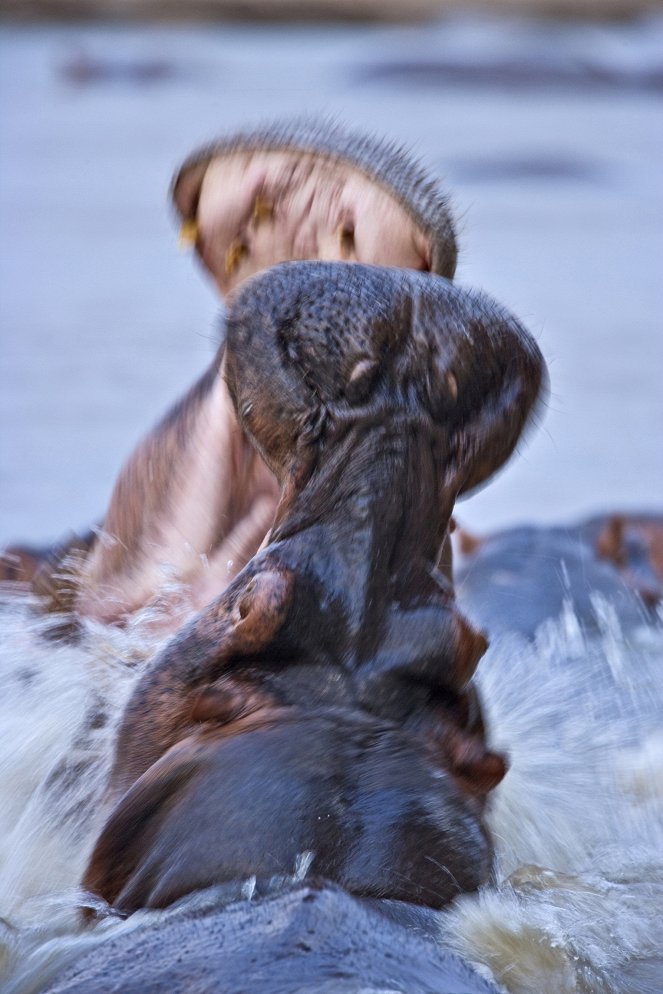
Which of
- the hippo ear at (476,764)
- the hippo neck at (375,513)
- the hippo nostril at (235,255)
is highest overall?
the hippo nostril at (235,255)

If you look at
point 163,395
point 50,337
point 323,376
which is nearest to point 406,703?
point 323,376

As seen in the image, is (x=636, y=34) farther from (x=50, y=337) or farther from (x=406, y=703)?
(x=406, y=703)

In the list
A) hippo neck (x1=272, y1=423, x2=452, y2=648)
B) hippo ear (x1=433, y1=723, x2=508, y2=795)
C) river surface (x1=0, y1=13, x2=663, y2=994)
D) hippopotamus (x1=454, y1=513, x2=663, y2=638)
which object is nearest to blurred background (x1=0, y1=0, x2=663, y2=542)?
river surface (x1=0, y1=13, x2=663, y2=994)

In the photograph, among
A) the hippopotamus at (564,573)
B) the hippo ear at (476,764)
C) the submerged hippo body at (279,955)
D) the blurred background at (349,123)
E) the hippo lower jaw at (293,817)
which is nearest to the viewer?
the submerged hippo body at (279,955)

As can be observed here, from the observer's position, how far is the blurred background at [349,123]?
3.79 meters

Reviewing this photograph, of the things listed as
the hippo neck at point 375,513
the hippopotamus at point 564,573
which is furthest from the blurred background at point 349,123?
the hippopotamus at point 564,573

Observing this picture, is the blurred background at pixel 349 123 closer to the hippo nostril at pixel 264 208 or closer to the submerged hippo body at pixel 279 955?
the hippo nostril at pixel 264 208

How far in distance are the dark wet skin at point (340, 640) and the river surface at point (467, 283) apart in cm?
Result: 6

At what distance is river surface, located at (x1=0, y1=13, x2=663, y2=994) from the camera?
120cm

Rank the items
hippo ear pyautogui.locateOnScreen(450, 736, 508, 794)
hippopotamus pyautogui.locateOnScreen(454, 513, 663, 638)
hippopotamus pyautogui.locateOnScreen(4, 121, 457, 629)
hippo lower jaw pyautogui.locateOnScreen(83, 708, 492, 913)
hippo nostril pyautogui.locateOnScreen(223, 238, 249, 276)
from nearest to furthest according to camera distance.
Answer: hippo lower jaw pyautogui.locateOnScreen(83, 708, 492, 913) → hippo ear pyautogui.locateOnScreen(450, 736, 508, 794) → hippopotamus pyautogui.locateOnScreen(4, 121, 457, 629) → hippo nostril pyautogui.locateOnScreen(223, 238, 249, 276) → hippopotamus pyautogui.locateOnScreen(454, 513, 663, 638)

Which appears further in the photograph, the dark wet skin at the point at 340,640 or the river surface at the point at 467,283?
the river surface at the point at 467,283

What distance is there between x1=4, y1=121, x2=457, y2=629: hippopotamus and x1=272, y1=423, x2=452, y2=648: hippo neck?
0.71ft

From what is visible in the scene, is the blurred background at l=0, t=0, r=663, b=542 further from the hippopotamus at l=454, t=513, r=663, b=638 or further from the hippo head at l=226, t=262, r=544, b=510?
the hippopotamus at l=454, t=513, r=663, b=638

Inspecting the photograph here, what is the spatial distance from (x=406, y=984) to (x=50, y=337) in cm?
394
